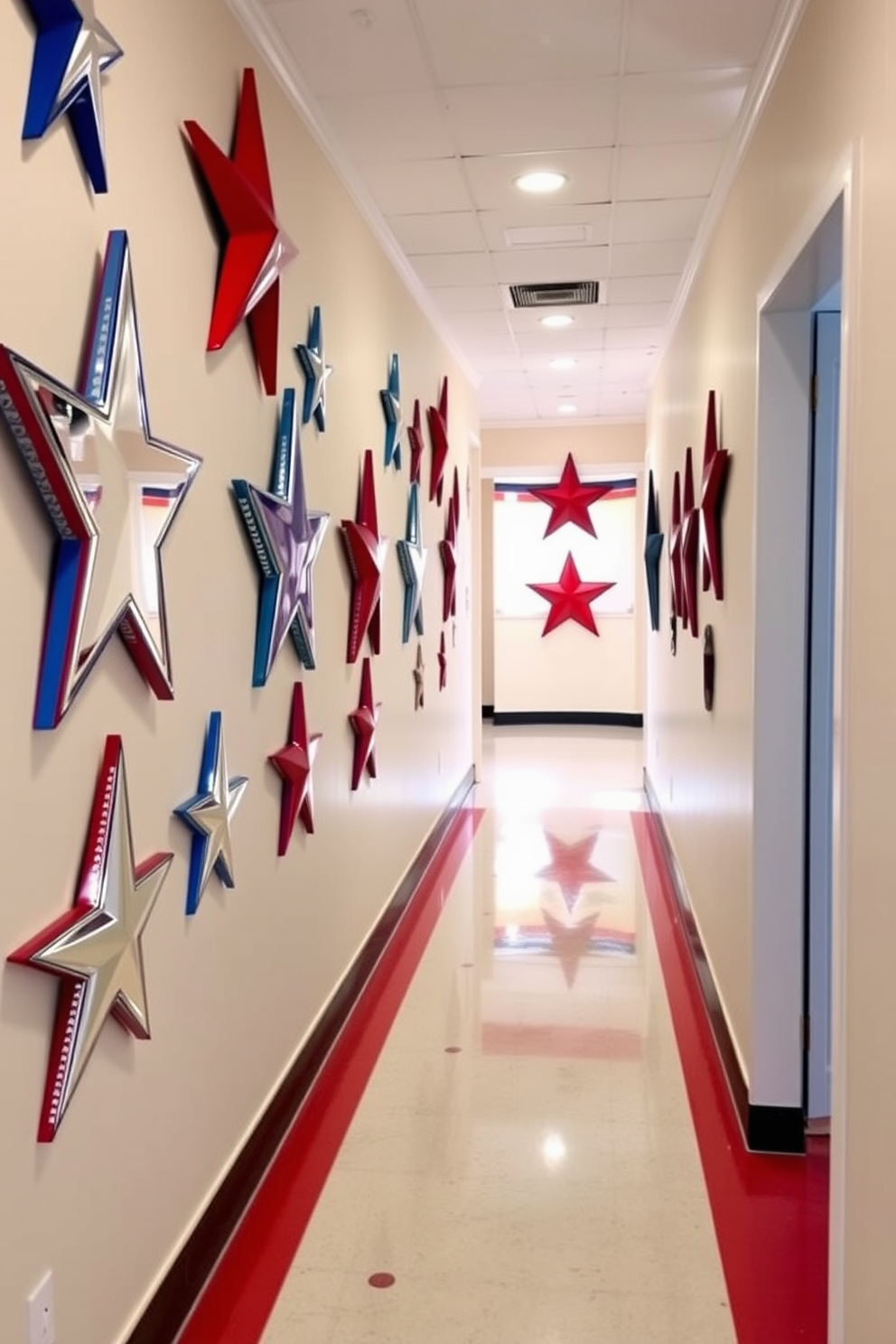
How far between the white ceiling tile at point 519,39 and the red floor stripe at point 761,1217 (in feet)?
9.26

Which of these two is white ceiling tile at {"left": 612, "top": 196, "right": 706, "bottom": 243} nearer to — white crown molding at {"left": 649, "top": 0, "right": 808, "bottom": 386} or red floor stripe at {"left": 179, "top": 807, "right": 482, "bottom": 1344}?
white crown molding at {"left": 649, "top": 0, "right": 808, "bottom": 386}

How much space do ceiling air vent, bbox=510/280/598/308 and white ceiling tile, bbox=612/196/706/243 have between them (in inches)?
24.4

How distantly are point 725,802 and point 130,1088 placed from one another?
2107 millimetres

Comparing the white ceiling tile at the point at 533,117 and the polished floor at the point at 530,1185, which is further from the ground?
the white ceiling tile at the point at 533,117

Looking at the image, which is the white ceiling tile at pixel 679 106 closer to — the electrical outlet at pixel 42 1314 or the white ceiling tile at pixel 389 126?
the white ceiling tile at pixel 389 126

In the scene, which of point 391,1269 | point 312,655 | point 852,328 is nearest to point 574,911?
point 312,655

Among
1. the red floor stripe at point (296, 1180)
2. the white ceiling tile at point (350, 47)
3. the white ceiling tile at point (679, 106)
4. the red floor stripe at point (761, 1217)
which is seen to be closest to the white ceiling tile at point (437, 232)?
the white ceiling tile at point (679, 106)

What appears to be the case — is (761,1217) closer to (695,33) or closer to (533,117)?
(695,33)

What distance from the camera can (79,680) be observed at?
160cm

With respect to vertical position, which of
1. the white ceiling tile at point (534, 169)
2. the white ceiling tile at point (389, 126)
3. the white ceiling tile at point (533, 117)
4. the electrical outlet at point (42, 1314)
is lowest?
the electrical outlet at point (42, 1314)

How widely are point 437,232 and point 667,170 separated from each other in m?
0.97

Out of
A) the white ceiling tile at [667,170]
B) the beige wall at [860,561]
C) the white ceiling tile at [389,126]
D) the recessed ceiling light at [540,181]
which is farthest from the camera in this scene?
the recessed ceiling light at [540,181]

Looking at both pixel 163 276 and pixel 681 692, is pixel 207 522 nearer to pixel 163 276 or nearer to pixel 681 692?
pixel 163 276

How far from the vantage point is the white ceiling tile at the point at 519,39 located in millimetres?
2463
